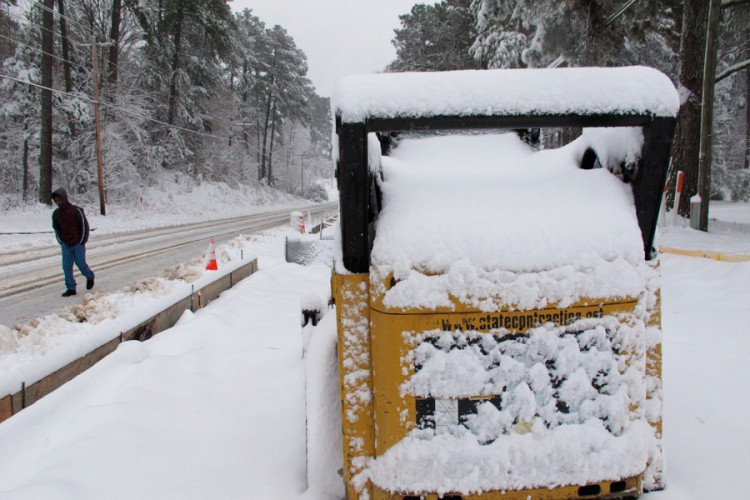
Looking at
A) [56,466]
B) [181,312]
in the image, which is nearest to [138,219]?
[181,312]

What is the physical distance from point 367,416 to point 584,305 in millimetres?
795

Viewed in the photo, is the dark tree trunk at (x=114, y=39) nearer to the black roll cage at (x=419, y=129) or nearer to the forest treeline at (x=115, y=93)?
the forest treeline at (x=115, y=93)

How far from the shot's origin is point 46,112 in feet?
79.5

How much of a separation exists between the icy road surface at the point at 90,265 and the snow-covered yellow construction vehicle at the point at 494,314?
669 cm

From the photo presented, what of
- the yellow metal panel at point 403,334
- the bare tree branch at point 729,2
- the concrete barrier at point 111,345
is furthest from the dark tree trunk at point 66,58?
the yellow metal panel at point 403,334

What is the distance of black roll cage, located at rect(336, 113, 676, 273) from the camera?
1473mm

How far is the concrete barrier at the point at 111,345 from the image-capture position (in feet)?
9.54

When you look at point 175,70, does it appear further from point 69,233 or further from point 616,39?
point 69,233

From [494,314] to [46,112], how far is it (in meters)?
29.2

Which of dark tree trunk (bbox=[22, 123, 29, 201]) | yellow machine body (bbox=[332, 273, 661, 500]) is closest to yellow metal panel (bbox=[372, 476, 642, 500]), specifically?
yellow machine body (bbox=[332, 273, 661, 500])

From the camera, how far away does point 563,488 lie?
1553 mm

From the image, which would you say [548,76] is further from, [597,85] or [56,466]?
[56,466]

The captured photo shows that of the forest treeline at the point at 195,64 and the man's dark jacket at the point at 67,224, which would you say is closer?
the man's dark jacket at the point at 67,224

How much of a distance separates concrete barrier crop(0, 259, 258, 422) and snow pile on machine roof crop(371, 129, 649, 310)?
2.70 m
